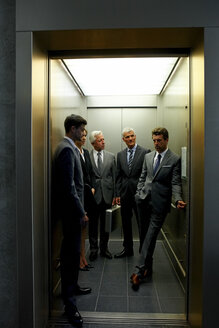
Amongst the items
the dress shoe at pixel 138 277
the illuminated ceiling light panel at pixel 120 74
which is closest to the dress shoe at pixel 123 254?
the dress shoe at pixel 138 277

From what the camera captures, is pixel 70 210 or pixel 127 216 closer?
pixel 70 210

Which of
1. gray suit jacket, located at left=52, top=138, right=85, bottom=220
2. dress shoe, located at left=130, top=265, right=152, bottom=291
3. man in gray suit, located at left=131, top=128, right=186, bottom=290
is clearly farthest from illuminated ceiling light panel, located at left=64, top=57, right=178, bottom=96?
dress shoe, located at left=130, top=265, right=152, bottom=291

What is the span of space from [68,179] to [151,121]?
3026 millimetres

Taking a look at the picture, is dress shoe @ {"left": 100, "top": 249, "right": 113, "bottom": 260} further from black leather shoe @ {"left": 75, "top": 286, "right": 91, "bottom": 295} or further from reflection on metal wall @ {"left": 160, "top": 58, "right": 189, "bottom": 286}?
black leather shoe @ {"left": 75, "top": 286, "right": 91, "bottom": 295}

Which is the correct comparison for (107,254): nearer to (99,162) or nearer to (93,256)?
(93,256)

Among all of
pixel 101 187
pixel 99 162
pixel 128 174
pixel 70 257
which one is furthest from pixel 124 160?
pixel 70 257

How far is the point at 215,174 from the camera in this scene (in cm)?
206

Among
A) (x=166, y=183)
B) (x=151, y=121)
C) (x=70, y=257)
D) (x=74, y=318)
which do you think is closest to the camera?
(x=74, y=318)

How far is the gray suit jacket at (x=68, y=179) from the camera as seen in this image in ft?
7.89

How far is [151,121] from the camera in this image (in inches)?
199

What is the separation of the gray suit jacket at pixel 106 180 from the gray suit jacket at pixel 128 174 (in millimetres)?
94

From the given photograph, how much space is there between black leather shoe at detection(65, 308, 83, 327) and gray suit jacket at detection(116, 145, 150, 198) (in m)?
2.01

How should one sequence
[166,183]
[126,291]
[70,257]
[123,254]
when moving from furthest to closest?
[123,254] → [166,183] → [126,291] → [70,257]

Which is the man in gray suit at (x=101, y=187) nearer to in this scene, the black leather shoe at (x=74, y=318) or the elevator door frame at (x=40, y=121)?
the black leather shoe at (x=74, y=318)
